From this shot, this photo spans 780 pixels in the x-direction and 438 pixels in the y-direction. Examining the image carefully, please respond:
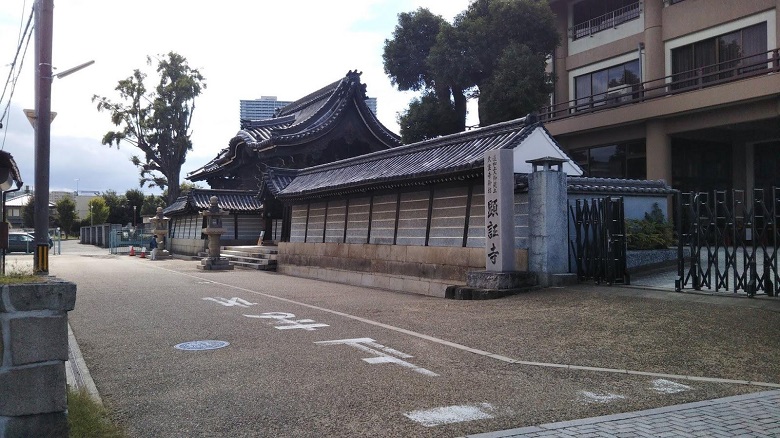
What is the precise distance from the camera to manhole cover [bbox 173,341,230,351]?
320 inches

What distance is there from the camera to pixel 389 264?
59.2 feet

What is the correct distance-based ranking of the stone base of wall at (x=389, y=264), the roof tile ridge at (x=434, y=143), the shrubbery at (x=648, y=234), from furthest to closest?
1. the roof tile ridge at (x=434, y=143)
2. the stone base of wall at (x=389, y=264)
3. the shrubbery at (x=648, y=234)

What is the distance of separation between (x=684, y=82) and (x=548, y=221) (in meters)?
16.3

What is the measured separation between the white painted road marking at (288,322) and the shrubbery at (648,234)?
28.3 ft

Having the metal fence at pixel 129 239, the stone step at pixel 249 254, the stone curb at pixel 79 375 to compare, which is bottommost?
the stone curb at pixel 79 375

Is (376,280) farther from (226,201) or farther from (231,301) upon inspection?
(226,201)

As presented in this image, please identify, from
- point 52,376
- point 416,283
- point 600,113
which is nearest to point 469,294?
point 416,283

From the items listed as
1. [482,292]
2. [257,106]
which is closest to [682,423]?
[482,292]

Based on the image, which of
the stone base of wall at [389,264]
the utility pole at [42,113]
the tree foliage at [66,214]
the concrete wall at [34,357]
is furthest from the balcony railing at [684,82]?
the tree foliage at [66,214]

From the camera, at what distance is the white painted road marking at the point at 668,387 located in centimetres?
574

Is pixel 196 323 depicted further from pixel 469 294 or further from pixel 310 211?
pixel 310 211

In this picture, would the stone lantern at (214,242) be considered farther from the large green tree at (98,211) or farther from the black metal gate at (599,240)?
the large green tree at (98,211)

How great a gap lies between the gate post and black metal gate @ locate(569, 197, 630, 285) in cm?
54

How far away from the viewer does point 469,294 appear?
12992 mm
